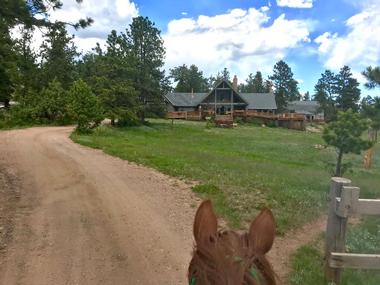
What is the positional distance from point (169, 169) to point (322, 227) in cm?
612

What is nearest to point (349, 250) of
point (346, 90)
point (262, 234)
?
point (262, 234)

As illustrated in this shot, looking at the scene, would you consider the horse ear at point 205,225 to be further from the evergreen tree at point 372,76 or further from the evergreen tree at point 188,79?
the evergreen tree at point 188,79

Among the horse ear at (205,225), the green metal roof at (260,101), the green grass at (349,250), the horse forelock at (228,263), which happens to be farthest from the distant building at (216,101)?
the horse forelock at (228,263)

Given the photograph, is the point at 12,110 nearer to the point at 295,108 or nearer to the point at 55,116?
the point at 55,116

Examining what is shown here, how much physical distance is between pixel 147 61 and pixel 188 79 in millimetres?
47220

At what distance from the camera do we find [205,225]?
1.77 meters

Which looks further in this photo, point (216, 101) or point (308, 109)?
point (308, 109)

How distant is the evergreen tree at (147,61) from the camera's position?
131 feet

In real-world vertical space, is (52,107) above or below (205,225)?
below

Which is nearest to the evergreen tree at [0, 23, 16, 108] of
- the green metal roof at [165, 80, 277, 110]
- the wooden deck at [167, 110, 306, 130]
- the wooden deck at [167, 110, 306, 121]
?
the wooden deck at [167, 110, 306, 130]

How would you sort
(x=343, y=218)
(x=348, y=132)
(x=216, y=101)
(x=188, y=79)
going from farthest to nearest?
1. (x=188, y=79)
2. (x=216, y=101)
3. (x=348, y=132)
4. (x=343, y=218)

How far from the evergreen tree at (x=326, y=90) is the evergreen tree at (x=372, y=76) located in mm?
59839

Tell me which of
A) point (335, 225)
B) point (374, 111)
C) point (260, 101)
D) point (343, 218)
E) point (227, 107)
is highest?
point (374, 111)

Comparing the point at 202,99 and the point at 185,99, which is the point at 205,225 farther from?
the point at 185,99
